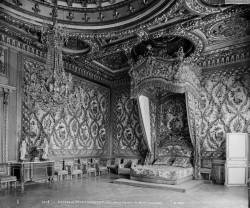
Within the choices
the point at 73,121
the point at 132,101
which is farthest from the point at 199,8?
the point at 73,121

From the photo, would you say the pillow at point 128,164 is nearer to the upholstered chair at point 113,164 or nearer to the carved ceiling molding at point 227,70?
the upholstered chair at point 113,164

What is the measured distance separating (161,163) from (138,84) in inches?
117

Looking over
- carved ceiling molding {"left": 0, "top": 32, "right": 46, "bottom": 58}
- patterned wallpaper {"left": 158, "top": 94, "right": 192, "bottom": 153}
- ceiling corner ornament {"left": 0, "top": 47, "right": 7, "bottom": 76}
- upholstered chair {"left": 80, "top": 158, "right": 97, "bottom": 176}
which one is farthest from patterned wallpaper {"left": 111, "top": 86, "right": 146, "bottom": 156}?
ceiling corner ornament {"left": 0, "top": 47, "right": 7, "bottom": 76}

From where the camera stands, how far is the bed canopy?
25.4 ft

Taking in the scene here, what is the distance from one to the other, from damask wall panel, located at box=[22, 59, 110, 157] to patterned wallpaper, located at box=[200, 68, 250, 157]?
425cm

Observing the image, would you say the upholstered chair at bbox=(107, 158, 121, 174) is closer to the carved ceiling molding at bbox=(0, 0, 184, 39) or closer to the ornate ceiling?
the ornate ceiling

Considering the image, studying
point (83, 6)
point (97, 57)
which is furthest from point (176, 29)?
point (97, 57)

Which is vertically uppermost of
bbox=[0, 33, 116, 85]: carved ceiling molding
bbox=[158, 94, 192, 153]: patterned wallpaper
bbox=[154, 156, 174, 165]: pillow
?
bbox=[0, 33, 116, 85]: carved ceiling molding

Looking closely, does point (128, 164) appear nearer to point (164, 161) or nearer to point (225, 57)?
point (164, 161)

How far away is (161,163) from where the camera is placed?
9.18 m

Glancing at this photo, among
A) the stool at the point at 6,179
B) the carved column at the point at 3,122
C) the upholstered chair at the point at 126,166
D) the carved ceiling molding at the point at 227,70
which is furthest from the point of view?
the upholstered chair at the point at 126,166

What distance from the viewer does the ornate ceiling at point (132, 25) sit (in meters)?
6.23

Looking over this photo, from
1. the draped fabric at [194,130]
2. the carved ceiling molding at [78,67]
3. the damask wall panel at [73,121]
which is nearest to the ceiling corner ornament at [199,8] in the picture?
the draped fabric at [194,130]

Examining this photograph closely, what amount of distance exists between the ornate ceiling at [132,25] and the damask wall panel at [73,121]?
5.31ft
